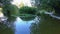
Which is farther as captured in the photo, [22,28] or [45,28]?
[22,28]

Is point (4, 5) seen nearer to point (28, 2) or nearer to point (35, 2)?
point (35, 2)

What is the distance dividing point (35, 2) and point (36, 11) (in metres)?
0.90

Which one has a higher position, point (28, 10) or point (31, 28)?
point (31, 28)

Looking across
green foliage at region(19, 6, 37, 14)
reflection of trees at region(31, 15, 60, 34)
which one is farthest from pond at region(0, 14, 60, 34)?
green foliage at region(19, 6, 37, 14)

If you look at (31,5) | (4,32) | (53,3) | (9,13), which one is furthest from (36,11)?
(4,32)

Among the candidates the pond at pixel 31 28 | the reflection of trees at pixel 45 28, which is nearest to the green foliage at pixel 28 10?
the pond at pixel 31 28

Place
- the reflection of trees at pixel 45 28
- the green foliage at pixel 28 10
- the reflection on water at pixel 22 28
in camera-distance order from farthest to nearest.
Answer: the green foliage at pixel 28 10
the reflection on water at pixel 22 28
the reflection of trees at pixel 45 28

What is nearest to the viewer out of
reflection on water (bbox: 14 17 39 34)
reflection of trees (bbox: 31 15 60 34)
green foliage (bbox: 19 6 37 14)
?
reflection of trees (bbox: 31 15 60 34)

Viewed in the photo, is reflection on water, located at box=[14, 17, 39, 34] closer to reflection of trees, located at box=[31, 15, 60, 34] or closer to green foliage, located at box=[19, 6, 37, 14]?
reflection of trees, located at box=[31, 15, 60, 34]

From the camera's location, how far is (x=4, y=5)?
1120cm

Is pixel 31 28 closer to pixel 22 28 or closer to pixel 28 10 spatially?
pixel 22 28

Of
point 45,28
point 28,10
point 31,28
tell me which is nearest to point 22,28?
point 31,28

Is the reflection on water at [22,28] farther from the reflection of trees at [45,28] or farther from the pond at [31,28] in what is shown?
the reflection of trees at [45,28]

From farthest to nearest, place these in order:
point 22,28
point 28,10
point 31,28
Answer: point 28,10 → point 22,28 → point 31,28
